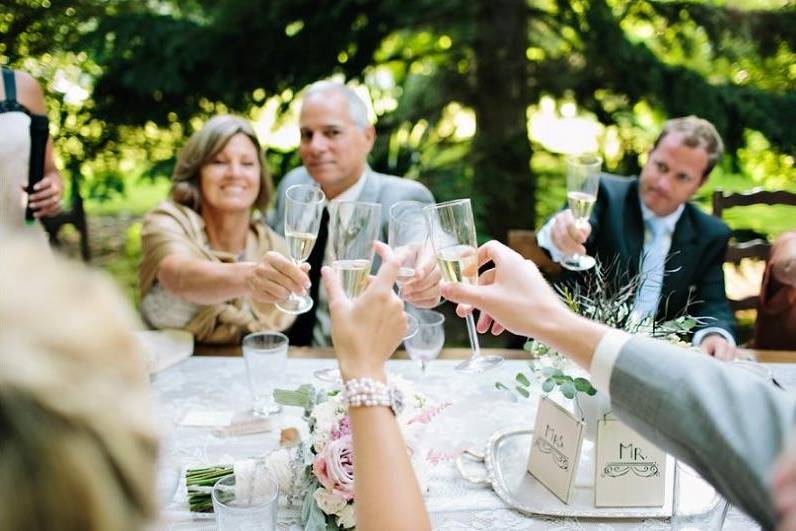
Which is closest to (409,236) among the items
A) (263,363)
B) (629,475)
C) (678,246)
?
(263,363)

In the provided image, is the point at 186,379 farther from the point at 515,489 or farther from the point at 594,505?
the point at 594,505

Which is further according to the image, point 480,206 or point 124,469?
point 480,206

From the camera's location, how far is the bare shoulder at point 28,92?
2.74 m

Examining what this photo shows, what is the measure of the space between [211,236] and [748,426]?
6.75 feet

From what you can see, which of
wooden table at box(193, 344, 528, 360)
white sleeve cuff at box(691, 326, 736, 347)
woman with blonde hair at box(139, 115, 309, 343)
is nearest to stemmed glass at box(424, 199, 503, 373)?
wooden table at box(193, 344, 528, 360)

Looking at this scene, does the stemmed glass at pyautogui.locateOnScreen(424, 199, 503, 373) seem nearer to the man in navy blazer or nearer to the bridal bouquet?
the bridal bouquet

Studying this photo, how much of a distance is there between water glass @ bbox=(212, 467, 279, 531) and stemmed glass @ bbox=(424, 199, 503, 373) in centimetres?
55

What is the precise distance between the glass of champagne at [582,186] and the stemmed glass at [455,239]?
821 mm

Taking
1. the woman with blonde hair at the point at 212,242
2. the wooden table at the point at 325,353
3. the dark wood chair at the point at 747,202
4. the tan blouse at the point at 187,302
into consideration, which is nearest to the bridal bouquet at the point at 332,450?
the wooden table at the point at 325,353

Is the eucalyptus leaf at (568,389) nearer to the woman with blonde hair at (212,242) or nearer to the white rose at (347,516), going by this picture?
the white rose at (347,516)

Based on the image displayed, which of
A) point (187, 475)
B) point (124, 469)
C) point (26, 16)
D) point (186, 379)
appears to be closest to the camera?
point (124, 469)

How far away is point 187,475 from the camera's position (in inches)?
56.1

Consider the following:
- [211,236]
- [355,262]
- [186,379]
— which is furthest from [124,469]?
[211,236]

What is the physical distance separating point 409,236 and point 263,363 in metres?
0.46
